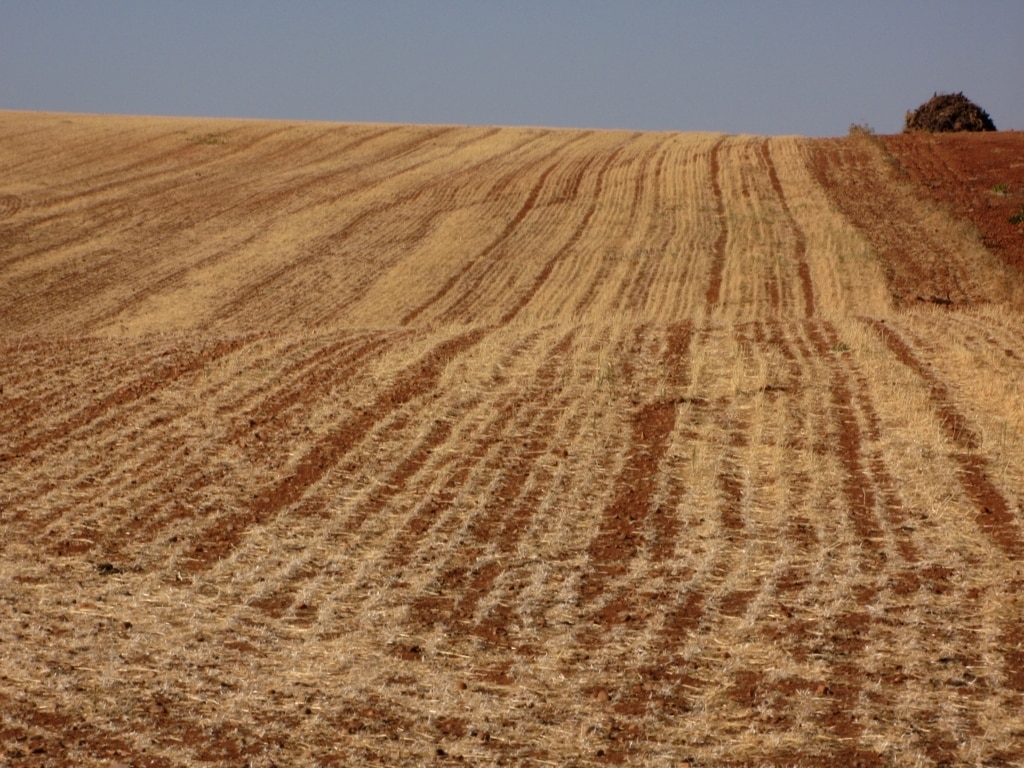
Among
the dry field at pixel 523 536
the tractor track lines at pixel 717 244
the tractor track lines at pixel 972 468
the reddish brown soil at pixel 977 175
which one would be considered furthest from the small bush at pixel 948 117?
the tractor track lines at pixel 972 468

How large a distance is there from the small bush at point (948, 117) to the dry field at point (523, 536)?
77.5ft

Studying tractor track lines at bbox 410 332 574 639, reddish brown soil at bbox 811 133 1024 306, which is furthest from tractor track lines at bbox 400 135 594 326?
tractor track lines at bbox 410 332 574 639

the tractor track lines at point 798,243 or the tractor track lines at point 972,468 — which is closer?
the tractor track lines at point 972,468

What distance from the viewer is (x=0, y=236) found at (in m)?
30.8

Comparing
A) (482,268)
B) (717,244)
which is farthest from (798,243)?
(482,268)

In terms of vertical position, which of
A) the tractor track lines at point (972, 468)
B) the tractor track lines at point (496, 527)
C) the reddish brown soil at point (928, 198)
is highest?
the reddish brown soil at point (928, 198)

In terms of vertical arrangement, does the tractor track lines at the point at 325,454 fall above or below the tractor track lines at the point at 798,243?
below

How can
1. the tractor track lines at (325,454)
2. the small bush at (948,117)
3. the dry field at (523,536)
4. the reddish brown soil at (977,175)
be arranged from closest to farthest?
Result: the dry field at (523,536), the tractor track lines at (325,454), the reddish brown soil at (977,175), the small bush at (948,117)

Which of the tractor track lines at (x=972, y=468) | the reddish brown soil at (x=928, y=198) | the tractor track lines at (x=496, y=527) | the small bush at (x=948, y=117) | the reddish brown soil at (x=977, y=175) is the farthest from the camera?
the small bush at (x=948, y=117)

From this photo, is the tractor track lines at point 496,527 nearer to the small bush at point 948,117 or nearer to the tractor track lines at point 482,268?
the tractor track lines at point 482,268

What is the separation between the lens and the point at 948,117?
45.7m

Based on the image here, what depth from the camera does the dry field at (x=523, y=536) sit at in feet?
20.6

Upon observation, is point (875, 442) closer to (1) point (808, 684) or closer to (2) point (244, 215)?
(1) point (808, 684)

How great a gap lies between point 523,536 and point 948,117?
4181 centimetres
